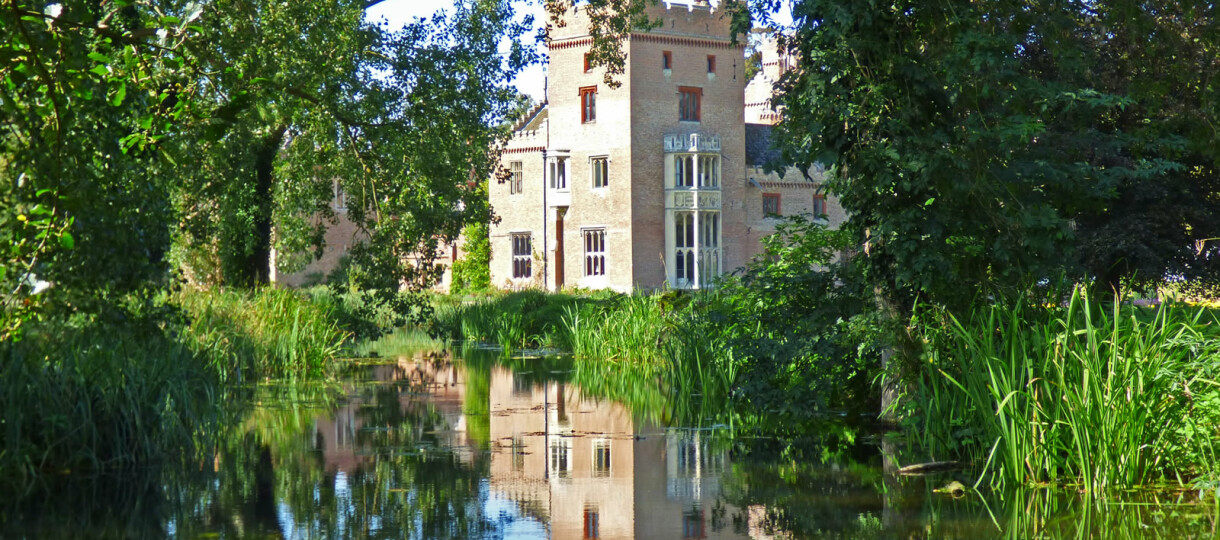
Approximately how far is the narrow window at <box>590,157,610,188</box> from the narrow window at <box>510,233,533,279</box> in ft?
13.5

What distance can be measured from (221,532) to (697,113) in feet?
143

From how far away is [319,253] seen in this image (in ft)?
69.1

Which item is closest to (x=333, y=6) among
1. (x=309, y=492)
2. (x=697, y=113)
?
(x=309, y=492)

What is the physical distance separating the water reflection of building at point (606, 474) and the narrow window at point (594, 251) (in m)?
34.2

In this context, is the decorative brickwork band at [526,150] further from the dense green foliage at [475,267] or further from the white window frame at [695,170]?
the white window frame at [695,170]

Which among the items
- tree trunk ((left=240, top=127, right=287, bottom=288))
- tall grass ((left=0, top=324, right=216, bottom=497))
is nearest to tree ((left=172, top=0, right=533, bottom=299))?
tree trunk ((left=240, top=127, right=287, bottom=288))

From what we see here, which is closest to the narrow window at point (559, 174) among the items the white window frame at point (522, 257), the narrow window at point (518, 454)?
the white window frame at point (522, 257)

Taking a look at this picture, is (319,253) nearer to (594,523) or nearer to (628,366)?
(628,366)

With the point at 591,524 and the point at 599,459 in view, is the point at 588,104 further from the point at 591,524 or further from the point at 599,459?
the point at 591,524

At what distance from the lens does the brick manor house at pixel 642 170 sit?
Answer: 47.4m

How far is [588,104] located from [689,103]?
4.18 meters

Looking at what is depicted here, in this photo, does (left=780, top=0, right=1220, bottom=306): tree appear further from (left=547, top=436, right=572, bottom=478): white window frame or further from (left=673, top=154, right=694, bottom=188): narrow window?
(left=673, top=154, right=694, bottom=188): narrow window

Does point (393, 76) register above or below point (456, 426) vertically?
above

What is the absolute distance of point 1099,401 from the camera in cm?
744
